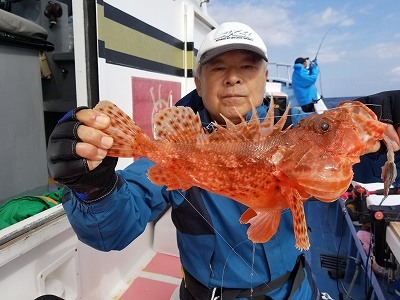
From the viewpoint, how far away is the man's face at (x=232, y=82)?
213 centimetres

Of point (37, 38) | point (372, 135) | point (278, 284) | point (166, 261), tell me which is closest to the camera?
point (372, 135)

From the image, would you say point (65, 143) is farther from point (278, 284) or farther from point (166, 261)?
point (166, 261)

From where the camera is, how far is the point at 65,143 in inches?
55.3

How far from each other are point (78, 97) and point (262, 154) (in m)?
2.30

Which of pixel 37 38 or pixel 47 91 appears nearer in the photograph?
pixel 37 38

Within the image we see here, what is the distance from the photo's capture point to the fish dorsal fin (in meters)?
1.52

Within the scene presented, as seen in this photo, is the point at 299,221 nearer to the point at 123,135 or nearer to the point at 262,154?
the point at 262,154

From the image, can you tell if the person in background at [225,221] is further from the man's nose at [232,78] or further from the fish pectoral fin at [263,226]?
the fish pectoral fin at [263,226]

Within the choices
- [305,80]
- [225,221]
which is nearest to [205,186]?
[225,221]

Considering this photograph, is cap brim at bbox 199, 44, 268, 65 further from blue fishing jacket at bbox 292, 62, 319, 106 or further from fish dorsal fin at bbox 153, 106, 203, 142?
blue fishing jacket at bbox 292, 62, 319, 106

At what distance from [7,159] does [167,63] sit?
3034mm

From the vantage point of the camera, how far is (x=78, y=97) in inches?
118

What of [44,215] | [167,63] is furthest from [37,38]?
[167,63]

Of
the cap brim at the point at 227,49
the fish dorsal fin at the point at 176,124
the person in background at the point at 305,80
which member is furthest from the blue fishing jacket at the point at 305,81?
the fish dorsal fin at the point at 176,124
